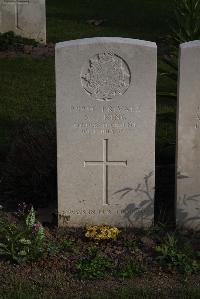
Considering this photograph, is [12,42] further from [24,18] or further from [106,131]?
[106,131]

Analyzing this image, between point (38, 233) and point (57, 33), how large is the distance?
967cm

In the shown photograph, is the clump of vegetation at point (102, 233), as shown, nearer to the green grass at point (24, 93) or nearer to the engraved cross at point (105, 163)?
the engraved cross at point (105, 163)

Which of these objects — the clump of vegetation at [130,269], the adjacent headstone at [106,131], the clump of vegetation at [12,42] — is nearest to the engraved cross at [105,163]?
the adjacent headstone at [106,131]

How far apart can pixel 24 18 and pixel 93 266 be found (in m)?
8.98

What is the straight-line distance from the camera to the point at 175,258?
5688mm

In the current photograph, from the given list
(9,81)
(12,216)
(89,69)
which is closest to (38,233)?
(12,216)

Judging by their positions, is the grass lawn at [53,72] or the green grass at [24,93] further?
the green grass at [24,93]

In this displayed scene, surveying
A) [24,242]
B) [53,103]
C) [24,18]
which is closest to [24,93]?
[53,103]

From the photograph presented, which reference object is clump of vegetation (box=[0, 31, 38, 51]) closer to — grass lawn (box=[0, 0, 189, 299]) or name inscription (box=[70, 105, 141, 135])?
grass lawn (box=[0, 0, 189, 299])

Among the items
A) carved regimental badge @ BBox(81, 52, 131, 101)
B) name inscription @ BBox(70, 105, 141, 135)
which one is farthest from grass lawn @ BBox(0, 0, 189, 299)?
carved regimental badge @ BBox(81, 52, 131, 101)

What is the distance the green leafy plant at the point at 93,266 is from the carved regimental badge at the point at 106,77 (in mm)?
1292

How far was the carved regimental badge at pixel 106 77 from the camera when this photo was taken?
5.93m

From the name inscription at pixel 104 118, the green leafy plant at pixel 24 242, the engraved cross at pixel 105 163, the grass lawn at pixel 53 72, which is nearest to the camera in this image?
the green leafy plant at pixel 24 242

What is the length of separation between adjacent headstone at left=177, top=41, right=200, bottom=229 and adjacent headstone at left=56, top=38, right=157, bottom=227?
0.75 ft
